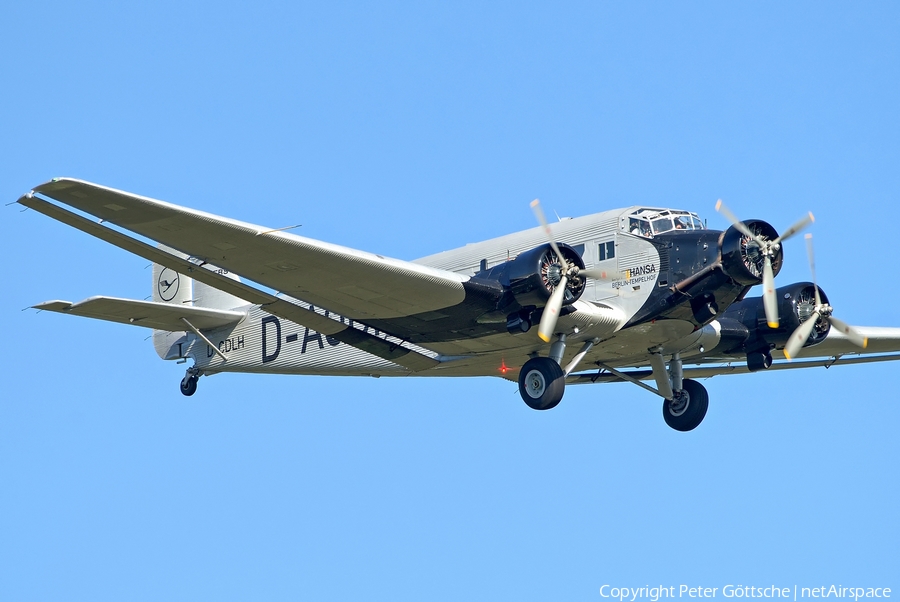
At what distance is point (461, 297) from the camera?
2144 cm

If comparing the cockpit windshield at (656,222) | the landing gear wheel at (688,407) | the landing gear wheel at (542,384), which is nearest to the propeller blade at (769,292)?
the cockpit windshield at (656,222)

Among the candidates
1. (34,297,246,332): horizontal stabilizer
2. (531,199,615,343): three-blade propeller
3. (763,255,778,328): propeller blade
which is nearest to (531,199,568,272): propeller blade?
(531,199,615,343): three-blade propeller

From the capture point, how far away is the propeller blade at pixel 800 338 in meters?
23.5

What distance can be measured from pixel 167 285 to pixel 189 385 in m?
2.99

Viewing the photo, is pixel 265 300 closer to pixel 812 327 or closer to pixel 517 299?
pixel 517 299

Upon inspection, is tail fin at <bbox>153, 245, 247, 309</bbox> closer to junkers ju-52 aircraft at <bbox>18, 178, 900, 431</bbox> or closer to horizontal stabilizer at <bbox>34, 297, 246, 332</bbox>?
horizontal stabilizer at <bbox>34, 297, 246, 332</bbox>

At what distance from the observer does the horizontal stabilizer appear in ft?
77.4

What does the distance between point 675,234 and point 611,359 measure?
11.8ft

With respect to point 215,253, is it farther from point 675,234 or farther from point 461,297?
point 675,234

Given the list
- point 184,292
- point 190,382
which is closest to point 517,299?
point 190,382

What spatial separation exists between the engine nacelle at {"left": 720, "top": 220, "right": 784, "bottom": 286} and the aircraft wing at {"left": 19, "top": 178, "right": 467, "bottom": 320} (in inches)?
183

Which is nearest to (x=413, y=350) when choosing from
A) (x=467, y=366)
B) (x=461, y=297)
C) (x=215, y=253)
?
(x=467, y=366)

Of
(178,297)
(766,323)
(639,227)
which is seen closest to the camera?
(639,227)

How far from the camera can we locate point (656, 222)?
22641 millimetres
